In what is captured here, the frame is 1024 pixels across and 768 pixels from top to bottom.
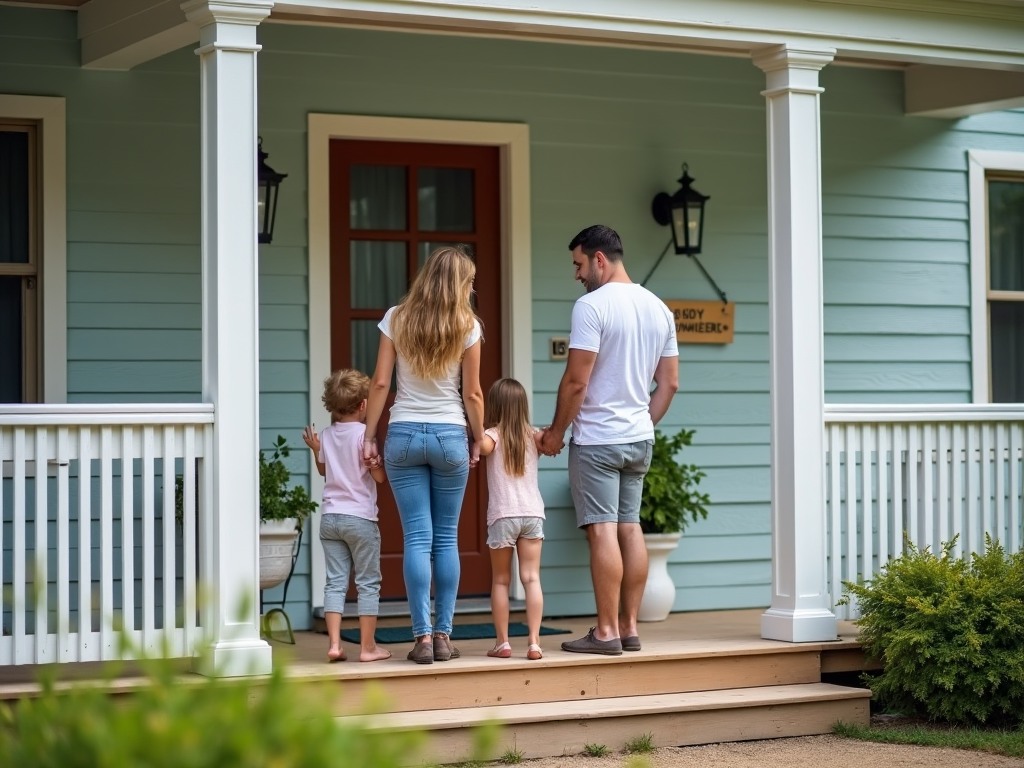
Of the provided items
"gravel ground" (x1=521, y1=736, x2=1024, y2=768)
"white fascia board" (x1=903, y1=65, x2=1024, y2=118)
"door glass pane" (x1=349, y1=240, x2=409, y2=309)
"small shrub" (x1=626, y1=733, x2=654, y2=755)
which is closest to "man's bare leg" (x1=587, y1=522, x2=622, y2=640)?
"small shrub" (x1=626, y1=733, x2=654, y2=755)

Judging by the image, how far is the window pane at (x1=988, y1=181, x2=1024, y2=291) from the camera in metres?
7.41

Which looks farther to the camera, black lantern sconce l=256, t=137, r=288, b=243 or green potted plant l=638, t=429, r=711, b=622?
green potted plant l=638, t=429, r=711, b=622

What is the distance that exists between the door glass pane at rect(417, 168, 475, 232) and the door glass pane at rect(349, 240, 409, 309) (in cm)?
20

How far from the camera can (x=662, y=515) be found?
624 cm

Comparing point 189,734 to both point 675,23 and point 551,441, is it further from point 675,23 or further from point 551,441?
point 675,23

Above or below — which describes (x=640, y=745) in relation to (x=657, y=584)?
below

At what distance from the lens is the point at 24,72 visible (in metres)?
5.61

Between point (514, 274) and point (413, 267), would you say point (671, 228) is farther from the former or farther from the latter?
point (413, 267)

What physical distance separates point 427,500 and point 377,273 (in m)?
1.85

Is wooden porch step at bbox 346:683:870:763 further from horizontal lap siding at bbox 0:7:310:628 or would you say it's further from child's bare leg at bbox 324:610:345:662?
horizontal lap siding at bbox 0:7:310:628

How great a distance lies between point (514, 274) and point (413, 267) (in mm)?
484

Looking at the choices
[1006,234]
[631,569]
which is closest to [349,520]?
[631,569]

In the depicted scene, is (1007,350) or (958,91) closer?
(958,91)

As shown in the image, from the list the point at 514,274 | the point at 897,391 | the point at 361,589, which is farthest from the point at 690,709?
the point at 897,391
